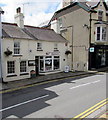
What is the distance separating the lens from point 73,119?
5.21m

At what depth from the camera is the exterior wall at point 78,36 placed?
20.1 m

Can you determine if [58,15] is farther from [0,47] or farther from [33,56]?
[0,47]

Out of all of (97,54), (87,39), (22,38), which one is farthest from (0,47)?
(97,54)

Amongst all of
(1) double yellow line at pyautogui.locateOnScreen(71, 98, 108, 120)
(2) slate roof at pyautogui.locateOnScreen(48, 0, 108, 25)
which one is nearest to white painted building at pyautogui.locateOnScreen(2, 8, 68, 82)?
(2) slate roof at pyautogui.locateOnScreen(48, 0, 108, 25)

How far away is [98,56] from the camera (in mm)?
20953

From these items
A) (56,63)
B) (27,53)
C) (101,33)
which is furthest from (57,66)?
(101,33)

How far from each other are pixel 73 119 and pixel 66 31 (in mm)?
19524

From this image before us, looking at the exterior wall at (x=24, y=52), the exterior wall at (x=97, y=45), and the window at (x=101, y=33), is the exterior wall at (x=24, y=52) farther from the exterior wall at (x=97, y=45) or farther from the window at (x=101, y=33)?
the window at (x=101, y=33)

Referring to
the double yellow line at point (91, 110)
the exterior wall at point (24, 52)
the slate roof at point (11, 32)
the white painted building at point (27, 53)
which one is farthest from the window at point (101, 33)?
the double yellow line at point (91, 110)

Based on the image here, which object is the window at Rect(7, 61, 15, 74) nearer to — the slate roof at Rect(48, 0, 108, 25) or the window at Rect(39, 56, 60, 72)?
the window at Rect(39, 56, 60, 72)

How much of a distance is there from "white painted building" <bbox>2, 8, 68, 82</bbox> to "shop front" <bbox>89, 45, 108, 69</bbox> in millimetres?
4843

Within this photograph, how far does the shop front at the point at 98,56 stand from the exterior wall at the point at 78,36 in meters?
1.20

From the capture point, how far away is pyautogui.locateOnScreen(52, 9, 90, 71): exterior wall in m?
20.1

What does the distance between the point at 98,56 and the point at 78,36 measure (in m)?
5.04
